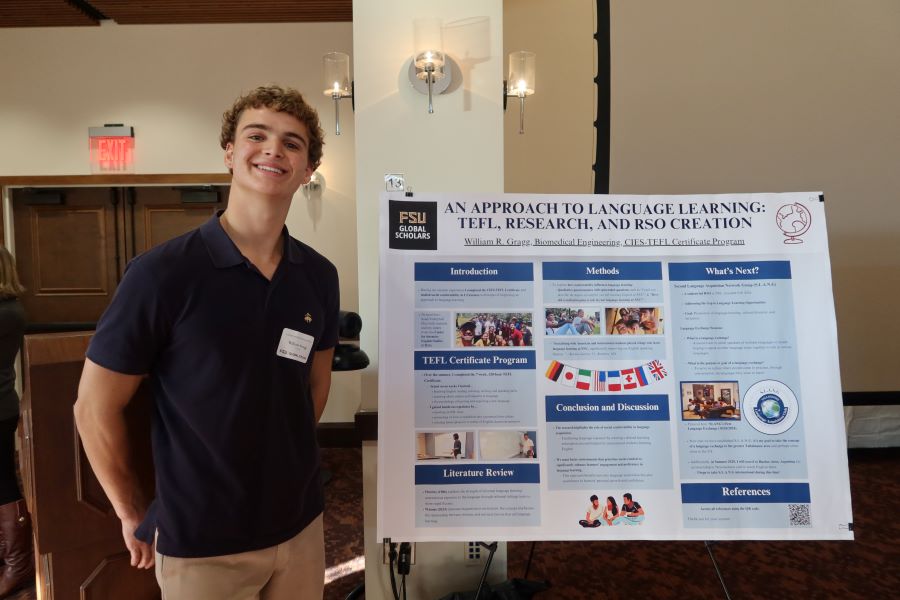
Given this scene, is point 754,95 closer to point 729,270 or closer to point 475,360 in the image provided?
point 729,270

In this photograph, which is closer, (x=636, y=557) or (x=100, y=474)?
(x=100, y=474)

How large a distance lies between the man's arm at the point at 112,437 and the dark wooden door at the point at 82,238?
3913 millimetres

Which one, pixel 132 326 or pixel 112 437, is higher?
pixel 132 326

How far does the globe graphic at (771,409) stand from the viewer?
1353 millimetres

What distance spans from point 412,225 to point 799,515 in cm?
135

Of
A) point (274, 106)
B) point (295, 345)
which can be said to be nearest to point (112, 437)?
point (295, 345)

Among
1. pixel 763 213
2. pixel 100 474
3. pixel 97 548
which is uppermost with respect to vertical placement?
pixel 763 213

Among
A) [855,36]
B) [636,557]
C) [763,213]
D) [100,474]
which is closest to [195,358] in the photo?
[100,474]

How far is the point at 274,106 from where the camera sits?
1.08m

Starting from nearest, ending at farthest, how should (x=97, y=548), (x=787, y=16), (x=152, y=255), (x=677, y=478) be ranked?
(x=152, y=255) → (x=677, y=478) → (x=97, y=548) → (x=787, y=16)

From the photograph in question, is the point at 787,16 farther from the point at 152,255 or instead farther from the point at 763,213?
the point at 152,255

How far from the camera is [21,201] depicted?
4.45m

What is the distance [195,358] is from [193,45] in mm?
4462

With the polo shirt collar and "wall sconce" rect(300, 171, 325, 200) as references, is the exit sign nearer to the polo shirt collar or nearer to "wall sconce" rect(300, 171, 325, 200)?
"wall sconce" rect(300, 171, 325, 200)
